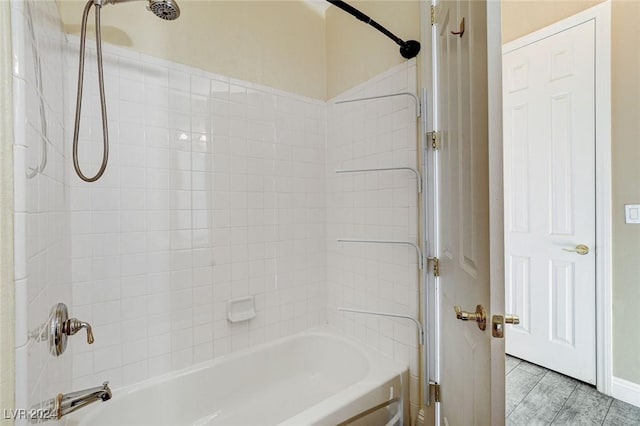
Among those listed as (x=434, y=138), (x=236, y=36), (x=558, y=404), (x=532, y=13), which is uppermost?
(x=532, y=13)

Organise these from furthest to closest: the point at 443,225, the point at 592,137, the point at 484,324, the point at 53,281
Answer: the point at 592,137, the point at 443,225, the point at 53,281, the point at 484,324

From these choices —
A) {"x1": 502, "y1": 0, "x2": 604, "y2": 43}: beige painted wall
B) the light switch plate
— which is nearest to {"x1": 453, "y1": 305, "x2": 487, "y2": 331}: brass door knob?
the light switch plate

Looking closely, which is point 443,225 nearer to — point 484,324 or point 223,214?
point 484,324

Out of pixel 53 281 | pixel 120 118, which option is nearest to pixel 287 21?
pixel 120 118

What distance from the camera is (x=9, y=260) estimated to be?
0.52 m

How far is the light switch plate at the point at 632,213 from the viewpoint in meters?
1.68

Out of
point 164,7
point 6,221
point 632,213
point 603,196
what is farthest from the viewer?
point 603,196

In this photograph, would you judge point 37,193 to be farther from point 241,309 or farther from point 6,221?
point 241,309

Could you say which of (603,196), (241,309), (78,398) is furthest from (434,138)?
(78,398)

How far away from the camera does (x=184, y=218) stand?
5.10 feet

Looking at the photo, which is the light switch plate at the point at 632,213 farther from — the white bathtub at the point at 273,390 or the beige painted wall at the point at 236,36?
the beige painted wall at the point at 236,36

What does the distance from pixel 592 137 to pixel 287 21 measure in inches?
83.5

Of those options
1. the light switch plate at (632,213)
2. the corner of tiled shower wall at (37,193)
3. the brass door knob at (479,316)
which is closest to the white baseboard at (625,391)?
the light switch plate at (632,213)

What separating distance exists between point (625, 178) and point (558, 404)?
146 cm
